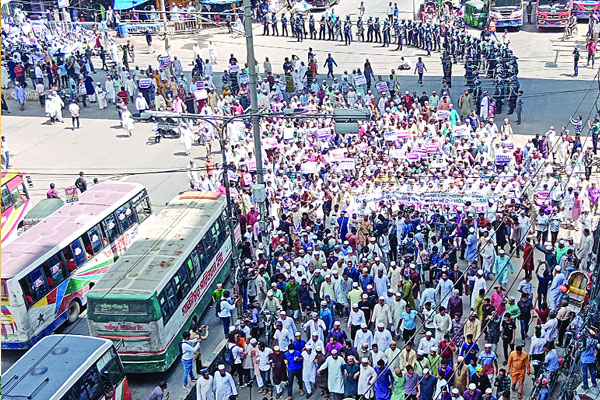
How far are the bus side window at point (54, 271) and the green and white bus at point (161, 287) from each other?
1852mm

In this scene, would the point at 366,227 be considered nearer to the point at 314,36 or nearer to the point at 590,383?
the point at 590,383

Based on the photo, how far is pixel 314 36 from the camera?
44094 mm

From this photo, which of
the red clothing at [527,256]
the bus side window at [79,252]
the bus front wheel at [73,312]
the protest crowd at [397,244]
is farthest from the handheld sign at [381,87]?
the bus front wheel at [73,312]

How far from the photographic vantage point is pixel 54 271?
1691 centimetres

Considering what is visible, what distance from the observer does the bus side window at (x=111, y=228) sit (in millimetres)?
18891

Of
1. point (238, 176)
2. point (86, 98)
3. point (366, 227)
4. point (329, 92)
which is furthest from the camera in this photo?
point (86, 98)

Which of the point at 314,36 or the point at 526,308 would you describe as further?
the point at 314,36

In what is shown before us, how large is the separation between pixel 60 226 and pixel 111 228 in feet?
4.96

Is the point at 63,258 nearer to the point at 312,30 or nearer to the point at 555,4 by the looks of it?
the point at 312,30

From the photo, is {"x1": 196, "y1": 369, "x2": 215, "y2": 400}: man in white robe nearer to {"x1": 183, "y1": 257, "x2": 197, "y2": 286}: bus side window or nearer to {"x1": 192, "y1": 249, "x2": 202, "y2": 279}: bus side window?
{"x1": 183, "y1": 257, "x2": 197, "y2": 286}: bus side window

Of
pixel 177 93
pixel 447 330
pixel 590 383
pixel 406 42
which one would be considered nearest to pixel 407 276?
pixel 447 330

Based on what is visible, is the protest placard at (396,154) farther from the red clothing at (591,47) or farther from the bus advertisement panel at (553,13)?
the bus advertisement panel at (553,13)

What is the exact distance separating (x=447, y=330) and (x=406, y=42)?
2984 centimetres

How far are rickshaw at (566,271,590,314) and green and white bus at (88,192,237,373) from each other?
8.15 meters
